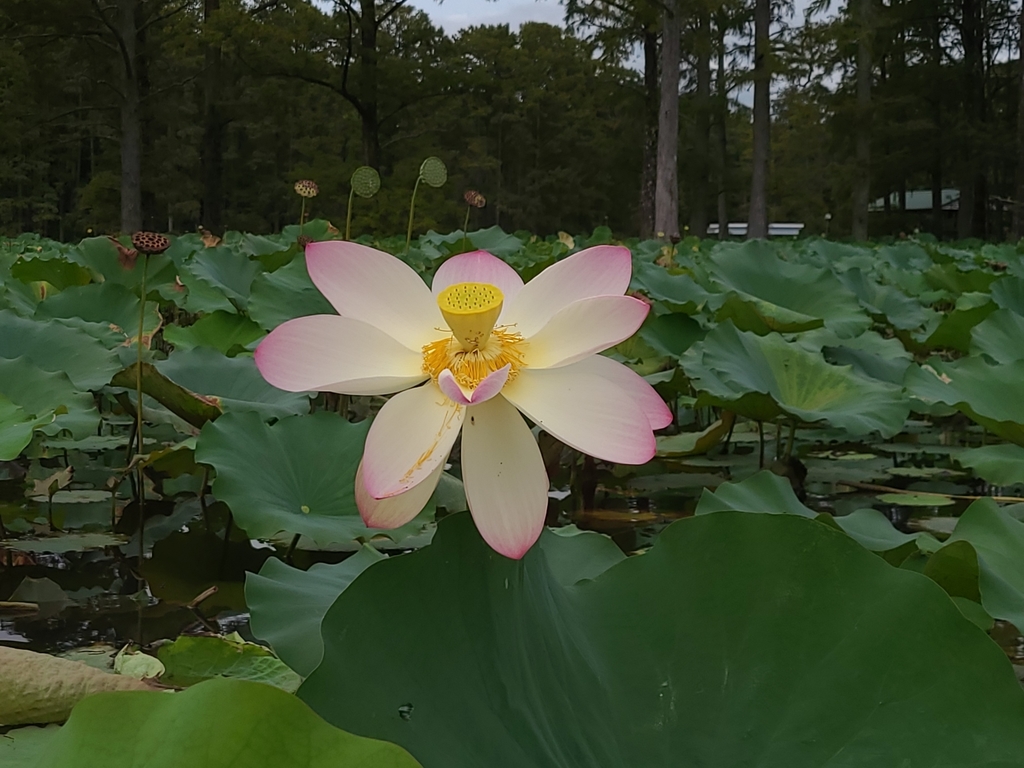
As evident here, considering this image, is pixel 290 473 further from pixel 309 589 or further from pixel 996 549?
pixel 996 549

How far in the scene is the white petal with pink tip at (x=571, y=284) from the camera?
1.62ft

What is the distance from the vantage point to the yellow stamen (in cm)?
45

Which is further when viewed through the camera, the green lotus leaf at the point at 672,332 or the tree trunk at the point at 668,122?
the tree trunk at the point at 668,122

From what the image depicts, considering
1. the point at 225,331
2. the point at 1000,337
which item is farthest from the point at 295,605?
the point at 1000,337

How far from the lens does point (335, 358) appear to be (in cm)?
45

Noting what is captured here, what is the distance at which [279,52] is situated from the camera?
13.0 metres

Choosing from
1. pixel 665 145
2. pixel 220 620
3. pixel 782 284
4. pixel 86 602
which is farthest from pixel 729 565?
pixel 665 145

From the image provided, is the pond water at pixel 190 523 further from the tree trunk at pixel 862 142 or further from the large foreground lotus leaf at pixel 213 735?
the tree trunk at pixel 862 142

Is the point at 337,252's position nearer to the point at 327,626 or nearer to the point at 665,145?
the point at 327,626

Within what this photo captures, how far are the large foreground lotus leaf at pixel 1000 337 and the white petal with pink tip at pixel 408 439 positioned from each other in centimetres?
162

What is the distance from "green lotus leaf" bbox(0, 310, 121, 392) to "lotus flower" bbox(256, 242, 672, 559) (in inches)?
43.0

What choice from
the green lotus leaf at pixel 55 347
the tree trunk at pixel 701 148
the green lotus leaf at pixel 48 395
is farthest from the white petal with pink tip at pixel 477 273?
the tree trunk at pixel 701 148

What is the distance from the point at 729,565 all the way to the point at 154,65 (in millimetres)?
21627

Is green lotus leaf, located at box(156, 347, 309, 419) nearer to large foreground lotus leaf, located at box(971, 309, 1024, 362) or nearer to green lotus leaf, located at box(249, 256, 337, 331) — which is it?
green lotus leaf, located at box(249, 256, 337, 331)
